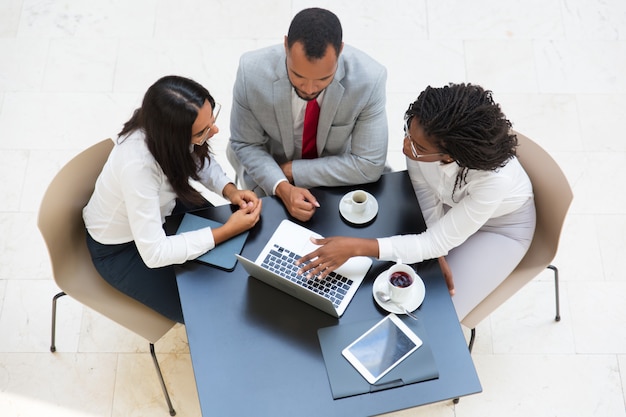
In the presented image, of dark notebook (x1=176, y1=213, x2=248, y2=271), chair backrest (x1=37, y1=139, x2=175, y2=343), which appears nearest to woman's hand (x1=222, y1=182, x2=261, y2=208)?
dark notebook (x1=176, y1=213, x2=248, y2=271)

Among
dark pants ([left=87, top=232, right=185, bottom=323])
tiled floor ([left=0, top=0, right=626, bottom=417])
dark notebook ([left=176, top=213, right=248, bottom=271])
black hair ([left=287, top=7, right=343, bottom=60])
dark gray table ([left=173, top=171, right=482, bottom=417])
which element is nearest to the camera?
dark gray table ([left=173, top=171, right=482, bottom=417])

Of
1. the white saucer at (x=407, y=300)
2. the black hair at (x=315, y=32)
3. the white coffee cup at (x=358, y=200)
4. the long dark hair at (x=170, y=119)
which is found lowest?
the white saucer at (x=407, y=300)

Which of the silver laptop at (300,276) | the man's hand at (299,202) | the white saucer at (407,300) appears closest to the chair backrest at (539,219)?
the white saucer at (407,300)

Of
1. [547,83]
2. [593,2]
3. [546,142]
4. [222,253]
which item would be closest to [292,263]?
[222,253]

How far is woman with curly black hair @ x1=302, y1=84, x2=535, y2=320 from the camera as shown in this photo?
1.78 m

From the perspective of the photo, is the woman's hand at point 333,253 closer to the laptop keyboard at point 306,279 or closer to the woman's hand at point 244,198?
the laptop keyboard at point 306,279

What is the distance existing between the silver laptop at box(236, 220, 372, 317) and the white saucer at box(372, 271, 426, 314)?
6 centimetres

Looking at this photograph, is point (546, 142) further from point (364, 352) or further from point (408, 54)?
point (364, 352)

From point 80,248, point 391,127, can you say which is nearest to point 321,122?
point 80,248

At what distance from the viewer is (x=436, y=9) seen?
3459mm

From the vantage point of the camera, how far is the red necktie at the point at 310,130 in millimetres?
2170

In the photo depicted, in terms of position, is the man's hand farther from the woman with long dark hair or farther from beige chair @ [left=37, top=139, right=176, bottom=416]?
beige chair @ [left=37, top=139, right=176, bottom=416]

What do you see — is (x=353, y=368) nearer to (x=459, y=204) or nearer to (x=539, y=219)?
(x=459, y=204)

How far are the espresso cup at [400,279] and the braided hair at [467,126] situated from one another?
355mm
